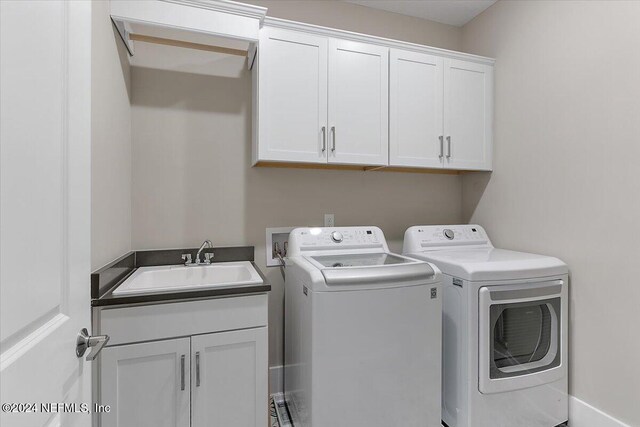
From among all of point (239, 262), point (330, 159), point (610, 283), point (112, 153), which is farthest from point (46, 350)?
point (610, 283)

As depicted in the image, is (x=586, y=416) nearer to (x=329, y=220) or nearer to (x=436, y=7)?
(x=329, y=220)

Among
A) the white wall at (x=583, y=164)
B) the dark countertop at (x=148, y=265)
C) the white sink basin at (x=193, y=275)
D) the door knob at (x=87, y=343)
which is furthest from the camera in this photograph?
the white sink basin at (x=193, y=275)

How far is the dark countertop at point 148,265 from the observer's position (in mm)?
1291

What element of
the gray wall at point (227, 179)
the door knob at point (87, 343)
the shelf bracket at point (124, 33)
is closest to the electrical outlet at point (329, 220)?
the gray wall at point (227, 179)

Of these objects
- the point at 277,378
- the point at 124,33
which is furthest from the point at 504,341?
the point at 124,33

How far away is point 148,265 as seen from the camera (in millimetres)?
1917

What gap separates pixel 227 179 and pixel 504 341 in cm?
187

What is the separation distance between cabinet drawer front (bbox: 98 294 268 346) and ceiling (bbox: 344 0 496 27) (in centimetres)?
225

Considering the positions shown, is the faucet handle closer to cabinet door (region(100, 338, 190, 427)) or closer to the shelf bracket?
cabinet door (region(100, 338, 190, 427))

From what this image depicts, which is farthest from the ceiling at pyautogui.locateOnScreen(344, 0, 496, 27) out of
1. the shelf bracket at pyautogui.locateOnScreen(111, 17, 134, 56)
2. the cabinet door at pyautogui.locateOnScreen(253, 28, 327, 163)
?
the shelf bracket at pyautogui.locateOnScreen(111, 17, 134, 56)

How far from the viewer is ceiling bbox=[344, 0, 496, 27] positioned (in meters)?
2.36

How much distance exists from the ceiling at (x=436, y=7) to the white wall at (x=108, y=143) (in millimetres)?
1658

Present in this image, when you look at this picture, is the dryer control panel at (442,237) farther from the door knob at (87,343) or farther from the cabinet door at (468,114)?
the door knob at (87,343)

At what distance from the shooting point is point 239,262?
2059 millimetres
